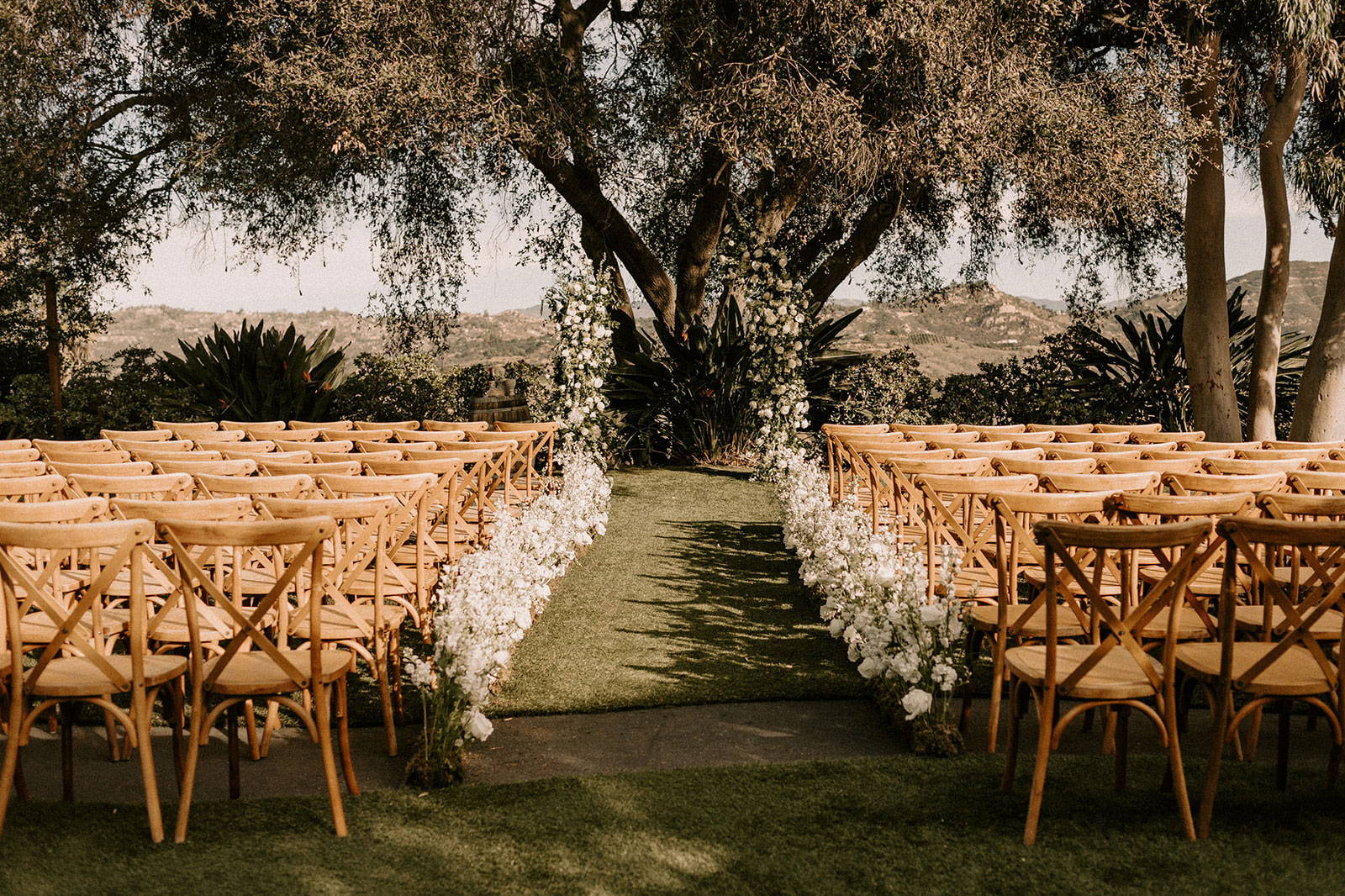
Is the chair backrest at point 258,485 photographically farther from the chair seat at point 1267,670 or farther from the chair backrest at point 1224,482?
the chair backrest at point 1224,482

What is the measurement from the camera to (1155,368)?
13906 mm

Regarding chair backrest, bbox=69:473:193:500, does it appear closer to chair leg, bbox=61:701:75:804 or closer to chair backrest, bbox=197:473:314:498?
chair backrest, bbox=197:473:314:498

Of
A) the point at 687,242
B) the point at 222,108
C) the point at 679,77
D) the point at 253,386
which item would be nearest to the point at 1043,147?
the point at 679,77

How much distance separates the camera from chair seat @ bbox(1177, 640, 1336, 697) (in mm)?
3217

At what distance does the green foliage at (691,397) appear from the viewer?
12.6 metres

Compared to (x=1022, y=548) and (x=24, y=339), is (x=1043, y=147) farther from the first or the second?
(x=24, y=339)

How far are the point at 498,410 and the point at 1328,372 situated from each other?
32.2 feet

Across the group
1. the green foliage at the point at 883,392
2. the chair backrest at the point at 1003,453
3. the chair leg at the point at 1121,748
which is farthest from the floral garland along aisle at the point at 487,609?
the green foliage at the point at 883,392

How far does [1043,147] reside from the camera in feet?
33.4

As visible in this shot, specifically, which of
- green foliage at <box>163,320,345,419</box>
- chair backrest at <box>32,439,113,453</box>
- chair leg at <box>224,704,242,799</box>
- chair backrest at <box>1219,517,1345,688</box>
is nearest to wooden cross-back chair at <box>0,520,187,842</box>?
chair leg at <box>224,704,242,799</box>

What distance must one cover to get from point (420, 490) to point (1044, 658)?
2.52 metres

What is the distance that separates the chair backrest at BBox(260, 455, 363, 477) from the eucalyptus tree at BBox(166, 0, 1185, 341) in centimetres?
537

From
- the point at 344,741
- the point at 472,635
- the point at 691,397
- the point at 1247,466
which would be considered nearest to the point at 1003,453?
the point at 1247,466

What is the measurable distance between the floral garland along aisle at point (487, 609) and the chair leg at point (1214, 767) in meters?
2.40
